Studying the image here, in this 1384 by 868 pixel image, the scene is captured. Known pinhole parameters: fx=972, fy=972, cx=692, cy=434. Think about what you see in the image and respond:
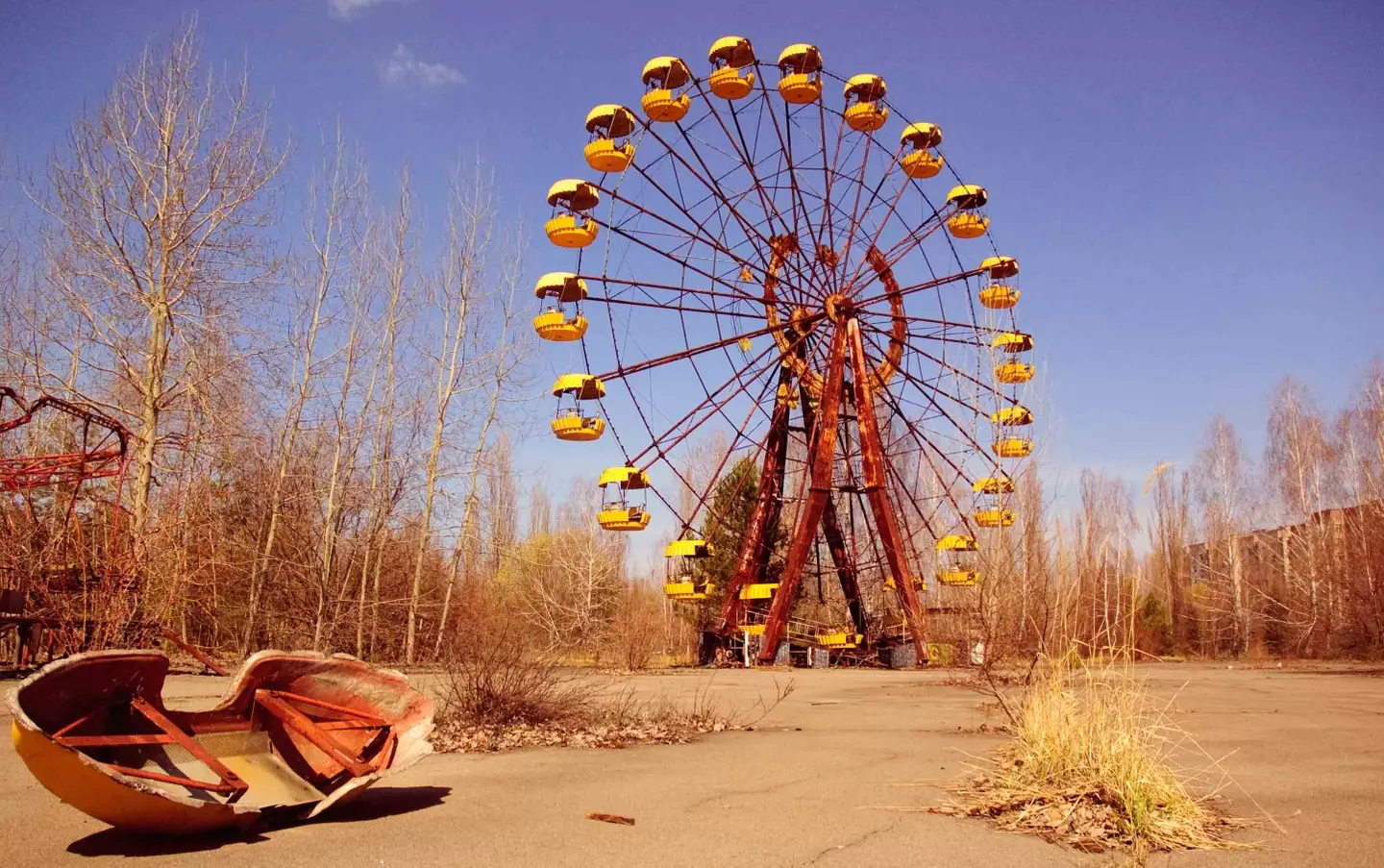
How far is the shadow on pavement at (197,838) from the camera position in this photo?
4.68 m

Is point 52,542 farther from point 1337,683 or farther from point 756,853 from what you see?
point 1337,683

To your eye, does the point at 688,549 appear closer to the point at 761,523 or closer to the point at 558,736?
the point at 761,523

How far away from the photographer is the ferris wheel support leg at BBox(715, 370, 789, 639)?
1133 inches

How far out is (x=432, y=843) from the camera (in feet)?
16.7

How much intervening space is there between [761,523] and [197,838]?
24722 millimetres

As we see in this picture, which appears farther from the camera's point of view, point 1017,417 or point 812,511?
point 812,511

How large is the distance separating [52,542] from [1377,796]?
50.0 ft

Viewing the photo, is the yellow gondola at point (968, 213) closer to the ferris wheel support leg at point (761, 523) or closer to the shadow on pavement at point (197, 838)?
the ferris wheel support leg at point (761, 523)

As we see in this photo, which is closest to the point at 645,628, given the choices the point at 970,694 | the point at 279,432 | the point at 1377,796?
the point at 970,694

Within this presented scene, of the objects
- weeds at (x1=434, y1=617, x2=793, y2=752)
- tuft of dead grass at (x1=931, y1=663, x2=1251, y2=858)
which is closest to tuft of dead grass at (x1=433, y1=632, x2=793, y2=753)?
weeds at (x1=434, y1=617, x2=793, y2=752)

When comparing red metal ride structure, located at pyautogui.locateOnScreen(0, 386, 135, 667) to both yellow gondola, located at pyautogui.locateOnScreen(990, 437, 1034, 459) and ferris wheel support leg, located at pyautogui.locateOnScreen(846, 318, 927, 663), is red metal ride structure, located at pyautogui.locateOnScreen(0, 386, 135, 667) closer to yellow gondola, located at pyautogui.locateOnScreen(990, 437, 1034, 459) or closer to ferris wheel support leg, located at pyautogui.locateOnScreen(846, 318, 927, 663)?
yellow gondola, located at pyautogui.locateOnScreen(990, 437, 1034, 459)

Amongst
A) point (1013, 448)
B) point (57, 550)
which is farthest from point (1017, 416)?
point (57, 550)

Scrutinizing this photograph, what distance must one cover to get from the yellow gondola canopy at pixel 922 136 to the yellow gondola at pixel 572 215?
33.8ft

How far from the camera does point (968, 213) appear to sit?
29.6 meters
